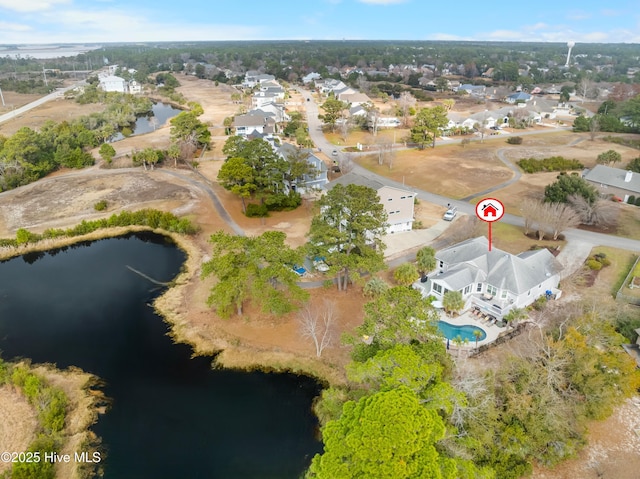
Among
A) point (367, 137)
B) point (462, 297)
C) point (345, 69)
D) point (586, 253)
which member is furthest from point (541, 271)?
point (345, 69)

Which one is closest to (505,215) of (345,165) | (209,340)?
(345,165)

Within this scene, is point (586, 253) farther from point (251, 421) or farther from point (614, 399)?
point (251, 421)

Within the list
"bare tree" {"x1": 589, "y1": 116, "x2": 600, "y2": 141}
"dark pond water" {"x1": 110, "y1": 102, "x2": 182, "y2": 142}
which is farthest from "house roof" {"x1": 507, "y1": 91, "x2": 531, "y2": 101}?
"dark pond water" {"x1": 110, "y1": 102, "x2": 182, "y2": 142}

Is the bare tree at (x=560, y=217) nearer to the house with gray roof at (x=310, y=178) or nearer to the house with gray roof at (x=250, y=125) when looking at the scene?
the house with gray roof at (x=310, y=178)

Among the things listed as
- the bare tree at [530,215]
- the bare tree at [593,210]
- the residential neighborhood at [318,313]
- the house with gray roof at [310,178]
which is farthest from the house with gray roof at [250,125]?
the bare tree at [593,210]

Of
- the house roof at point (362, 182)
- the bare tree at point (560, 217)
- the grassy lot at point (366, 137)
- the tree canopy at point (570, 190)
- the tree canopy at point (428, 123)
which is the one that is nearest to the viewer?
the bare tree at point (560, 217)

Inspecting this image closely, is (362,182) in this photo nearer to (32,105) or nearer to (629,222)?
(629,222)

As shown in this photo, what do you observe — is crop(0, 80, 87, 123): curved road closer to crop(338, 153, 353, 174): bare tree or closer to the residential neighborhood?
the residential neighborhood
